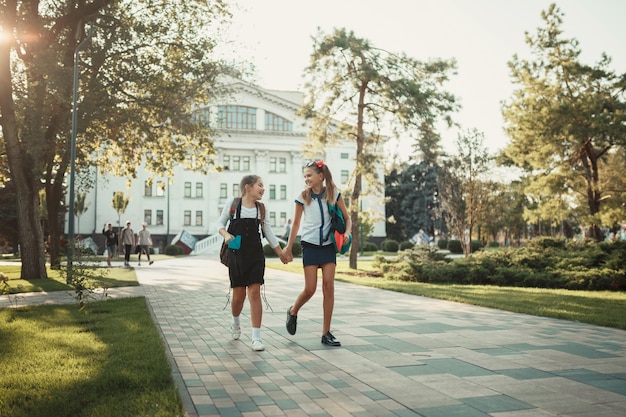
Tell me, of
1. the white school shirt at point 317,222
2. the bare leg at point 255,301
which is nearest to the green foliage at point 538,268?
the white school shirt at point 317,222

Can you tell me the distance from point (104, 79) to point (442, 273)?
43.7 ft

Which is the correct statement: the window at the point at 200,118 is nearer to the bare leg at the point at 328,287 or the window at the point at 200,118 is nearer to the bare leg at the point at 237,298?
the bare leg at the point at 237,298

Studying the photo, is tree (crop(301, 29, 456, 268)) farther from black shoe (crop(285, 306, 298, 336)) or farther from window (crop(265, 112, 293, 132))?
window (crop(265, 112, 293, 132))

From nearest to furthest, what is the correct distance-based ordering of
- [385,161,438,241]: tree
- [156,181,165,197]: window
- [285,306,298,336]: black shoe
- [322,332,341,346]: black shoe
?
[322,332,341,346]: black shoe < [285,306,298,336]: black shoe < [156,181,165,197]: window < [385,161,438,241]: tree

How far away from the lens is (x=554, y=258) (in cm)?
1688

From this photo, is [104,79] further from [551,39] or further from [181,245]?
[181,245]

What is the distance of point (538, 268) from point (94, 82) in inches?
611

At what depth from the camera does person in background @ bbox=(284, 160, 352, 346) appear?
6.50 metres

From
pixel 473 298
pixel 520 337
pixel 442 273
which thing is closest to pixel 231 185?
pixel 442 273

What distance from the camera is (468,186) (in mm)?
29594

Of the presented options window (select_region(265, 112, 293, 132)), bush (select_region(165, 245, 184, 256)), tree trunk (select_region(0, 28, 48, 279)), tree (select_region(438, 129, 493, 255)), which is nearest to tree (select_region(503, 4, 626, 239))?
tree (select_region(438, 129, 493, 255))

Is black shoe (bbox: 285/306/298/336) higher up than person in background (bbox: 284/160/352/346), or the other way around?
person in background (bbox: 284/160/352/346)

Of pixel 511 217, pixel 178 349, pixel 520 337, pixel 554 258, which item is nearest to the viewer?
pixel 178 349

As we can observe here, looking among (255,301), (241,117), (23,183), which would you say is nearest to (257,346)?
(255,301)
